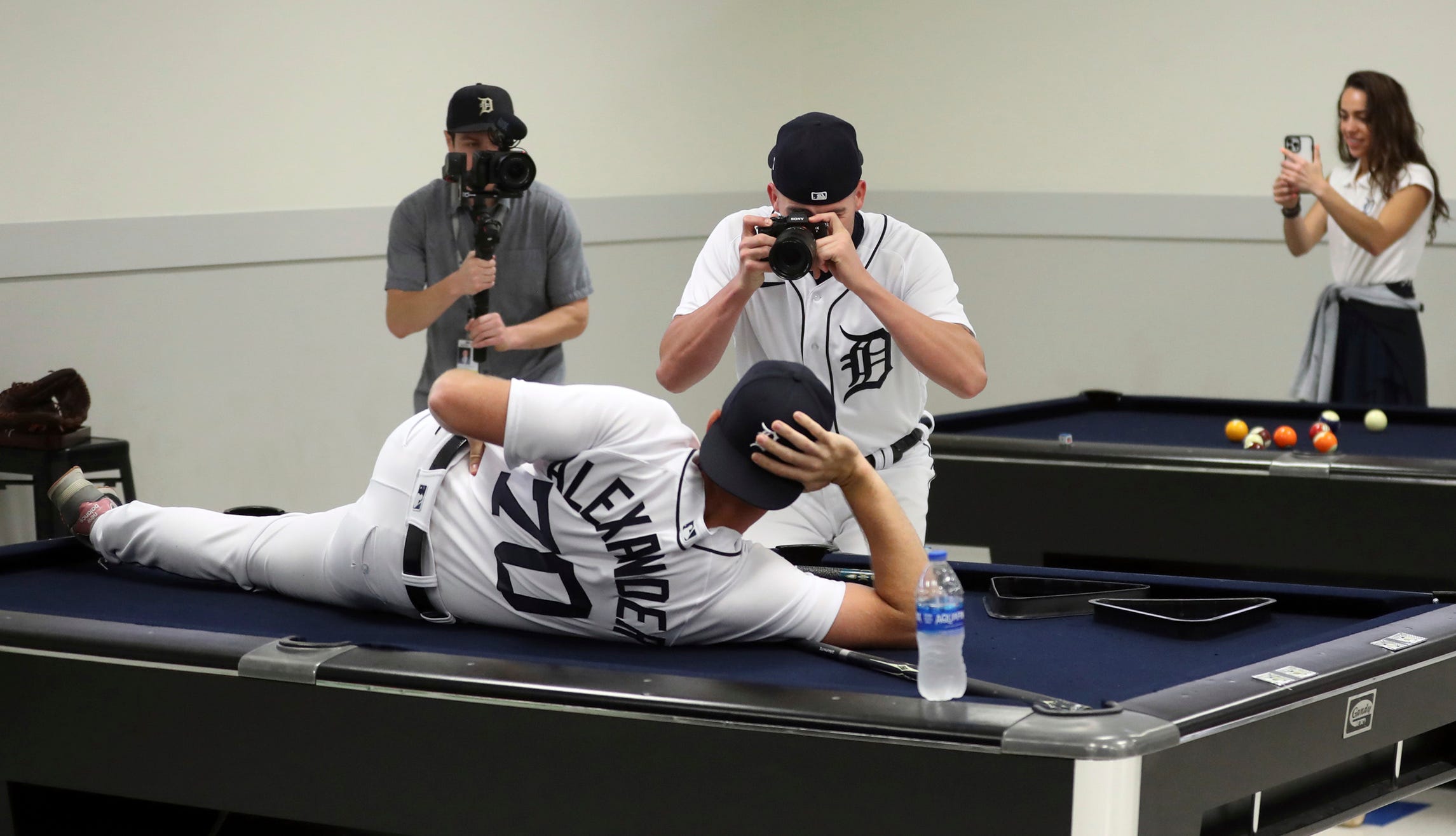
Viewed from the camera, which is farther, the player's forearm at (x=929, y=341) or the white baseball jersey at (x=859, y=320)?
the white baseball jersey at (x=859, y=320)

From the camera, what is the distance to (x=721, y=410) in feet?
7.50

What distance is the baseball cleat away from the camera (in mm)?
3010

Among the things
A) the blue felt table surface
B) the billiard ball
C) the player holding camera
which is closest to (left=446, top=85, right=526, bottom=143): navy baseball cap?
the player holding camera

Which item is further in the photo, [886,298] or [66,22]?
[66,22]

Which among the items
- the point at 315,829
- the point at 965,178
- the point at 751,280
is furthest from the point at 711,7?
the point at 315,829

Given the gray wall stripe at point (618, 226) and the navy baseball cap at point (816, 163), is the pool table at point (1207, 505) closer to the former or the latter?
the navy baseball cap at point (816, 163)

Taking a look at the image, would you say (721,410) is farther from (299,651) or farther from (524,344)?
(524,344)

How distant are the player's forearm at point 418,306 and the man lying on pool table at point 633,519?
4.55 feet

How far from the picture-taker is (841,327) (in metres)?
2.98

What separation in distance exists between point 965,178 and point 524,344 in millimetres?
3759

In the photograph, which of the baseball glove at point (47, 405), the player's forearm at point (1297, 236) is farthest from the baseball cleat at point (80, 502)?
the player's forearm at point (1297, 236)

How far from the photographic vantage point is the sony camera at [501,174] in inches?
138

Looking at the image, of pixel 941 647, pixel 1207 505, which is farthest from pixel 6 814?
pixel 1207 505

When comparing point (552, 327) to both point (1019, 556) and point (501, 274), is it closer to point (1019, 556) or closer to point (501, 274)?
point (501, 274)
